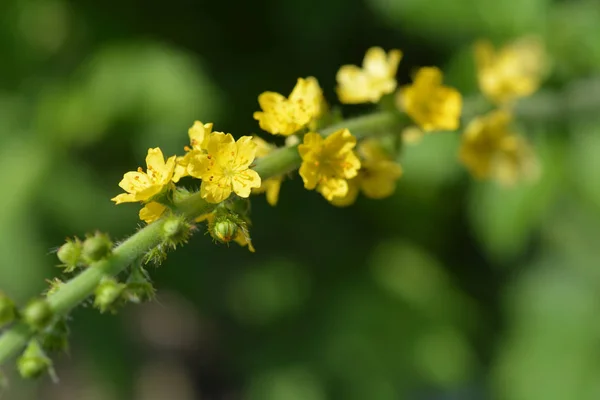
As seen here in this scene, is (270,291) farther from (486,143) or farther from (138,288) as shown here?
(138,288)

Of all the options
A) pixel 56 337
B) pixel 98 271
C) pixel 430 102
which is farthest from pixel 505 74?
pixel 56 337

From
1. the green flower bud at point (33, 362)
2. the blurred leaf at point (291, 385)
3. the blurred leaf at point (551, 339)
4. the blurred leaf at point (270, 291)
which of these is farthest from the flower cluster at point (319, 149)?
the blurred leaf at point (291, 385)

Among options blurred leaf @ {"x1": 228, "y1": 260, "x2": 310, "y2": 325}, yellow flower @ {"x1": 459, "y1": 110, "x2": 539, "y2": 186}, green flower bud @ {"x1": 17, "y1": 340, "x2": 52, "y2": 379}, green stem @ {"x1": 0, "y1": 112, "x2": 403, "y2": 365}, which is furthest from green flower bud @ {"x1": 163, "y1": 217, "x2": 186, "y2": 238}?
blurred leaf @ {"x1": 228, "y1": 260, "x2": 310, "y2": 325}

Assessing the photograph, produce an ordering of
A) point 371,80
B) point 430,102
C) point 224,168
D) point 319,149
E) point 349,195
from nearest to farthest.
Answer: point 224,168, point 319,149, point 349,195, point 430,102, point 371,80

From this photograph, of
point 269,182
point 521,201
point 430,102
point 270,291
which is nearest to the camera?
point 269,182

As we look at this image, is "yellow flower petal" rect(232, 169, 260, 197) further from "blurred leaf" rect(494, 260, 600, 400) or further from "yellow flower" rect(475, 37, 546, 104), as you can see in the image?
"blurred leaf" rect(494, 260, 600, 400)

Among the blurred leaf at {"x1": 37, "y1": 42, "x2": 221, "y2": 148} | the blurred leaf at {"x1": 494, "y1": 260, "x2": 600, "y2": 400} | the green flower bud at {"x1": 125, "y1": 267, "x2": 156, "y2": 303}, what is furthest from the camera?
the blurred leaf at {"x1": 494, "y1": 260, "x2": 600, "y2": 400}

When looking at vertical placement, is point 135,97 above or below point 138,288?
below

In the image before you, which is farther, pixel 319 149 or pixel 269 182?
pixel 269 182

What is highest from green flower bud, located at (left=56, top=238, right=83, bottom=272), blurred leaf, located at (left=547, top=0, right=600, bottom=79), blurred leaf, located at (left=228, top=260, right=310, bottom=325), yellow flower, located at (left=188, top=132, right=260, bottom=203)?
yellow flower, located at (left=188, top=132, right=260, bottom=203)
